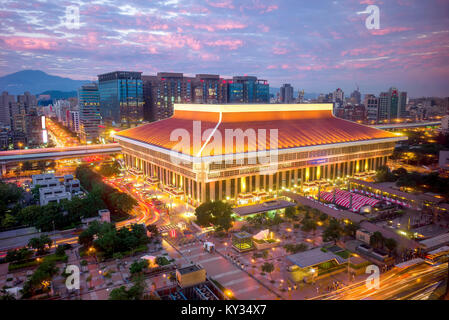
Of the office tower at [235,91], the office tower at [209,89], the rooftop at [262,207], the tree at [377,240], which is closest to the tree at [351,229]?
the tree at [377,240]

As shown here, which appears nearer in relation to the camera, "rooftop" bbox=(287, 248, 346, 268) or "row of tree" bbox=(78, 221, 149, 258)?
"rooftop" bbox=(287, 248, 346, 268)

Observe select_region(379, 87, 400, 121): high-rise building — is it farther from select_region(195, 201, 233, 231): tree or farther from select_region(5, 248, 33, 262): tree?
select_region(5, 248, 33, 262): tree

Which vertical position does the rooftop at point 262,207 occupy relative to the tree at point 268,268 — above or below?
above

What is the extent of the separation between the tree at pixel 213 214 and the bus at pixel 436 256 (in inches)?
576

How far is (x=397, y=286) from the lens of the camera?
61.2 feet

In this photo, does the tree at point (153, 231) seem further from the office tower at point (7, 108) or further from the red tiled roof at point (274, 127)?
the office tower at point (7, 108)

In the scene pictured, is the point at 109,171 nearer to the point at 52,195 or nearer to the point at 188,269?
the point at 52,195

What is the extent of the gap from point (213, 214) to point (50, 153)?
122ft

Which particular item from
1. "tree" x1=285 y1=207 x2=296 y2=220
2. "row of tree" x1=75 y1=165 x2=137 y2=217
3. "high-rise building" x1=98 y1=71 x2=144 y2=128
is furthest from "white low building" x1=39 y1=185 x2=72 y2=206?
"high-rise building" x1=98 y1=71 x2=144 y2=128

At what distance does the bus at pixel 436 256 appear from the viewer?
70.9ft

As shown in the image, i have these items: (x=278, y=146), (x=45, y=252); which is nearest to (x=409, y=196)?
(x=278, y=146)

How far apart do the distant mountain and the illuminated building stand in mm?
57419

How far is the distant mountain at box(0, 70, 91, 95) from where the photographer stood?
90.6 m
